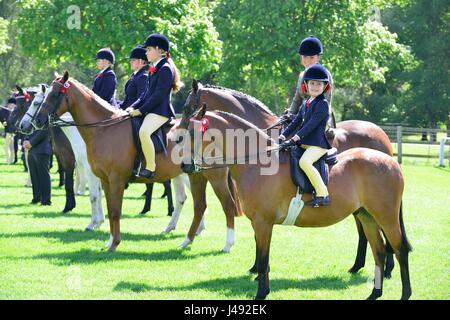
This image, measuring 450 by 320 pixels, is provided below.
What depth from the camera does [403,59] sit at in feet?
135

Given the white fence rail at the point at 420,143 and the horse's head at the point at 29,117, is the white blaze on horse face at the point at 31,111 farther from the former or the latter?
the white fence rail at the point at 420,143

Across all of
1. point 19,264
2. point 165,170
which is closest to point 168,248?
point 165,170

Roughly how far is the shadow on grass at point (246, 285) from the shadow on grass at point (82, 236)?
3.43 m

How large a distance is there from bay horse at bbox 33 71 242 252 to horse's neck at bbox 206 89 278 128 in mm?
949

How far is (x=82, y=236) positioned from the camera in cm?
1309

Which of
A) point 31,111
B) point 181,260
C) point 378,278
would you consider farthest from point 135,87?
point 378,278

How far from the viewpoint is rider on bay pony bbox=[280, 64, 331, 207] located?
8.59m

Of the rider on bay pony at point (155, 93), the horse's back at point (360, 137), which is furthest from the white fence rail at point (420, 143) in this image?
the rider on bay pony at point (155, 93)

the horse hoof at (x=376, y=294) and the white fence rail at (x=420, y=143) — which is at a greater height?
the white fence rail at (x=420, y=143)

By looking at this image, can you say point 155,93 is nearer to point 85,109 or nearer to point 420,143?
point 85,109

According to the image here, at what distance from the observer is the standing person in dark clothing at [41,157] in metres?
17.0

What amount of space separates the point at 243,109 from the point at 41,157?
7334 mm
